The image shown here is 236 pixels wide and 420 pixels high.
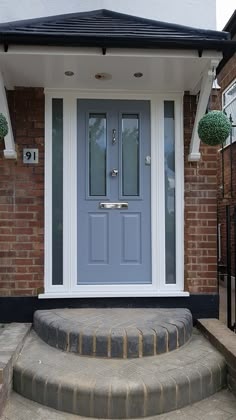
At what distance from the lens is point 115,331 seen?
3.01m

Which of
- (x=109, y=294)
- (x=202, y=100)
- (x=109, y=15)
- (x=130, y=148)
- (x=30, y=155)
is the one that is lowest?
(x=109, y=294)

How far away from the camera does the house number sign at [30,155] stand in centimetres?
388

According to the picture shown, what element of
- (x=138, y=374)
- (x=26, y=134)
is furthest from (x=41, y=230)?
(x=138, y=374)

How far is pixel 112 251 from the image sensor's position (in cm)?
396

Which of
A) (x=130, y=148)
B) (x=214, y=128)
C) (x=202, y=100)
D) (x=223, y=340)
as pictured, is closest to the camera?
(x=223, y=340)

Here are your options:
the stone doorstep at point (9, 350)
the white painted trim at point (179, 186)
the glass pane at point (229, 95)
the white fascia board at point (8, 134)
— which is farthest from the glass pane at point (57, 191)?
the glass pane at point (229, 95)

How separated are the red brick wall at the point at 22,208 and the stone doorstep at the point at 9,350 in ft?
1.34

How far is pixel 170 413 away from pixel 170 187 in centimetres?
221

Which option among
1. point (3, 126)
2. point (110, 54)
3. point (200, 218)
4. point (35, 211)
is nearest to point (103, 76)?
point (110, 54)

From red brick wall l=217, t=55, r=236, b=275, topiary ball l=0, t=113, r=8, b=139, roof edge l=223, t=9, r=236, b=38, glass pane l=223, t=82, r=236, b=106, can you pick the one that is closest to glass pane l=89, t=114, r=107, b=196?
topiary ball l=0, t=113, r=8, b=139

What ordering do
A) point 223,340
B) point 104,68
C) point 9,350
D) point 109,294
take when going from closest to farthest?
point 9,350 < point 223,340 < point 104,68 < point 109,294

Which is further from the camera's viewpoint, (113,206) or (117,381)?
(113,206)

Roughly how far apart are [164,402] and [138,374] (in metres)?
0.26

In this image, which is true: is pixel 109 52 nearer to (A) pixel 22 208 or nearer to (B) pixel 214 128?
(B) pixel 214 128
